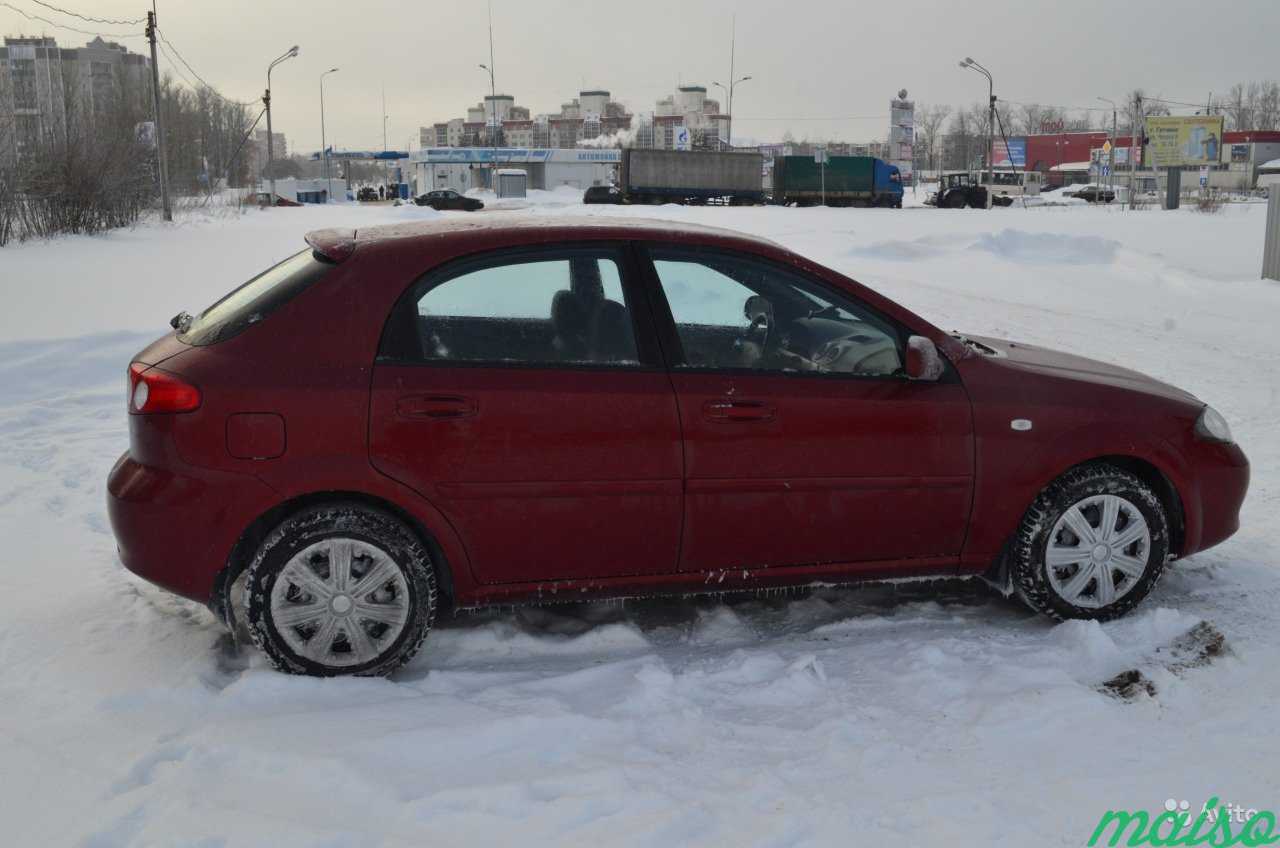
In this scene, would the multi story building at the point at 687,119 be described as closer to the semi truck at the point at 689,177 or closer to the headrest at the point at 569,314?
the semi truck at the point at 689,177

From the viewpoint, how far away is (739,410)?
409 centimetres

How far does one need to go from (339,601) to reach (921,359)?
2.23 metres

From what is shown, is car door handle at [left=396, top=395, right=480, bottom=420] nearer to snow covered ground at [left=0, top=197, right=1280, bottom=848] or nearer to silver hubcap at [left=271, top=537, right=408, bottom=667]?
silver hubcap at [left=271, top=537, right=408, bottom=667]

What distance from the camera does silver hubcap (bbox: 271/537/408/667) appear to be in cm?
381

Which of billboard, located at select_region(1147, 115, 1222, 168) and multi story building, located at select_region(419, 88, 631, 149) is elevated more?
multi story building, located at select_region(419, 88, 631, 149)

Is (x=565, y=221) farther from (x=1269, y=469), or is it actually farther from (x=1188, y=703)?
(x=1269, y=469)

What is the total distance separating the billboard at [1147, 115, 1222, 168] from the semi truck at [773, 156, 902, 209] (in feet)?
89.4

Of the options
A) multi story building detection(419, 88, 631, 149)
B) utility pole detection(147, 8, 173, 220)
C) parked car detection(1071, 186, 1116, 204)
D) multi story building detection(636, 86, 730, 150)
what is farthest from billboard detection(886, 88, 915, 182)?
multi story building detection(419, 88, 631, 149)

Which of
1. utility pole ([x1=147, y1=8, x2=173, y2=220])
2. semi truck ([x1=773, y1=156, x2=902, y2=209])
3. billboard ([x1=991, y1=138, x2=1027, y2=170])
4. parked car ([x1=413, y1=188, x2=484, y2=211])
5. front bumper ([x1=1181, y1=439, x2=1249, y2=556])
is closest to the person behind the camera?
front bumper ([x1=1181, y1=439, x2=1249, y2=556])

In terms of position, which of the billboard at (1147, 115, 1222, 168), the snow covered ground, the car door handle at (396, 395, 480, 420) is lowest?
the snow covered ground

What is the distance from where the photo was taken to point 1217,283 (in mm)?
16484

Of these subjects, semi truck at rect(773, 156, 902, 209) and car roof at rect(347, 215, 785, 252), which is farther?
semi truck at rect(773, 156, 902, 209)

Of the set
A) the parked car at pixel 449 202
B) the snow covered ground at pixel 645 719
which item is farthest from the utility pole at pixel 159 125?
the snow covered ground at pixel 645 719

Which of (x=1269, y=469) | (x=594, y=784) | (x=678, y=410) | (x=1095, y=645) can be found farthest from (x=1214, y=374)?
(x=594, y=784)
